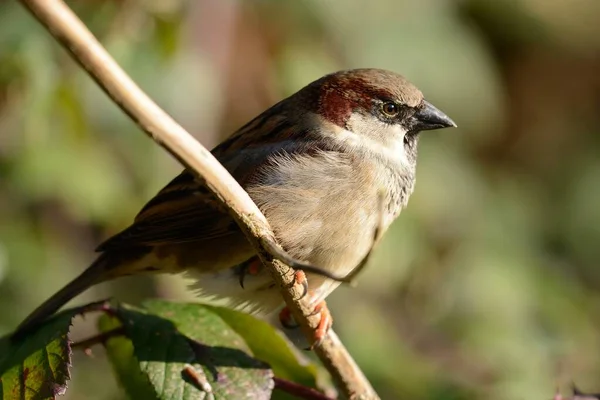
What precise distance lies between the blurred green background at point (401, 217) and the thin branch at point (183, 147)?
2.19ft

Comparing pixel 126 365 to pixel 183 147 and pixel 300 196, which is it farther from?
pixel 183 147

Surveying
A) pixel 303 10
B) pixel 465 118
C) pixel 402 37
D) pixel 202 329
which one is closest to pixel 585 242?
pixel 465 118

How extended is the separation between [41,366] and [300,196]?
0.71 metres

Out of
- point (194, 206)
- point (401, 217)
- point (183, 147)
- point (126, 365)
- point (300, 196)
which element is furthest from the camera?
point (401, 217)

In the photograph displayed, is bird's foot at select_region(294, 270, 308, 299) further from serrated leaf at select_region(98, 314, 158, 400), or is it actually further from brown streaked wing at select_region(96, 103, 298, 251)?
brown streaked wing at select_region(96, 103, 298, 251)

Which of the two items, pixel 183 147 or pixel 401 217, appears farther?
pixel 401 217

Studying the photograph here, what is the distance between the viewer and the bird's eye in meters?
2.29

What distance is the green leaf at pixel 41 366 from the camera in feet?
4.90

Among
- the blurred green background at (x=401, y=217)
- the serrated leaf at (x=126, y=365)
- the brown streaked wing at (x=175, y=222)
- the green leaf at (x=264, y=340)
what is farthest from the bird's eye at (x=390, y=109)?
the serrated leaf at (x=126, y=365)

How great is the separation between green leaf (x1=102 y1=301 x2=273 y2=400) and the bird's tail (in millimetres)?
165

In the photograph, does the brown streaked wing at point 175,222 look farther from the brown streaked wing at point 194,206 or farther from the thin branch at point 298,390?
the thin branch at point 298,390

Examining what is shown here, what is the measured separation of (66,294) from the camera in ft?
6.85

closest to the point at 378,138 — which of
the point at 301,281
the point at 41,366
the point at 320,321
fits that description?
the point at 320,321

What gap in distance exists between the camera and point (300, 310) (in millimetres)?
1610
